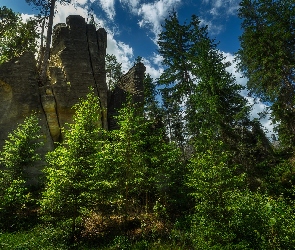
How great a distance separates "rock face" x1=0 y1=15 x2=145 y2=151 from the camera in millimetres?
19656

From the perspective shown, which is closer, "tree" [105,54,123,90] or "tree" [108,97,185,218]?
"tree" [108,97,185,218]

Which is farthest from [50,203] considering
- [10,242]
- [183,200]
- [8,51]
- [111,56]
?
[111,56]

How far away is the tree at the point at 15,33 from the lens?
23.8 m

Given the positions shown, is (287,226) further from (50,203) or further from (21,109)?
(21,109)

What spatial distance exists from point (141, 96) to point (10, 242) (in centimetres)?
1636

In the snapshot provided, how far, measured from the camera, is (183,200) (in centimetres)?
1591

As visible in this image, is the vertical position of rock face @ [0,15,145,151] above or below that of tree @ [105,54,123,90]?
below

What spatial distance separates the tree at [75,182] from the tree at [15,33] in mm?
16219

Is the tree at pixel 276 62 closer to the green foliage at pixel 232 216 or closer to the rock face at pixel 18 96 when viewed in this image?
the green foliage at pixel 232 216

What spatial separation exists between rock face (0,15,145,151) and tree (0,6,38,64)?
8.73 ft

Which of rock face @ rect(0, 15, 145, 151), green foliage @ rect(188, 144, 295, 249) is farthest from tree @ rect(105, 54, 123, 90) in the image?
green foliage @ rect(188, 144, 295, 249)

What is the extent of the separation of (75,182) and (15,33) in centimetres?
1995

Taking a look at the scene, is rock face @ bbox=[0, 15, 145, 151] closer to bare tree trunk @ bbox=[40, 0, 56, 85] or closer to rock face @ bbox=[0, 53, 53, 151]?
rock face @ bbox=[0, 53, 53, 151]

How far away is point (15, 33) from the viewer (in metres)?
24.2
